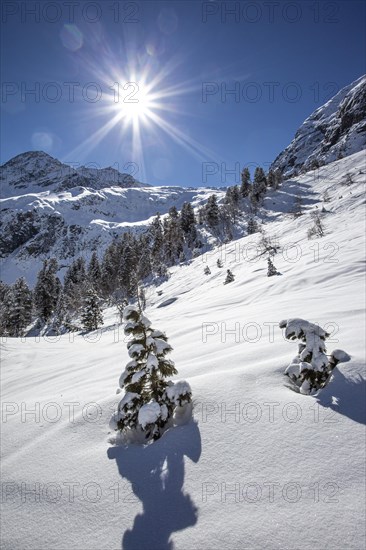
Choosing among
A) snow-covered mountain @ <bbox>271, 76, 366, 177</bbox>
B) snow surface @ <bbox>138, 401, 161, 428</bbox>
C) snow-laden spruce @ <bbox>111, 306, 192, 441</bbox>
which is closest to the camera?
snow surface @ <bbox>138, 401, 161, 428</bbox>

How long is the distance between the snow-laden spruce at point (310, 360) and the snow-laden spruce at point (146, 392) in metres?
1.47

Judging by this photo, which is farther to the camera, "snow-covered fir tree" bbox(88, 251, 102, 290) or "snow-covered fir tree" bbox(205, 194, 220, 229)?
"snow-covered fir tree" bbox(205, 194, 220, 229)

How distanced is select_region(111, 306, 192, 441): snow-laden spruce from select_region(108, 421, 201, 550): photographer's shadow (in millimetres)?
208

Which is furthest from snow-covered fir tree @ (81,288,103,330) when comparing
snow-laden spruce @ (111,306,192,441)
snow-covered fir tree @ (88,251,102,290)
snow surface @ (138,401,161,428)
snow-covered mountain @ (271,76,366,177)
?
snow-covered mountain @ (271,76,366,177)

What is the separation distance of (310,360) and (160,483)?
7.60ft

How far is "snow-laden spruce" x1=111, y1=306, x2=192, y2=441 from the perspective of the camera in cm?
323

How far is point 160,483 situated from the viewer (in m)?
2.63

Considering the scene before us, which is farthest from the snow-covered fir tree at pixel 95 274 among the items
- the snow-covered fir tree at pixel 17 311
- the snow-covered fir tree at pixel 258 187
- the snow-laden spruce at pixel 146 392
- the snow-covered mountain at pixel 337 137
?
the snow-covered mountain at pixel 337 137

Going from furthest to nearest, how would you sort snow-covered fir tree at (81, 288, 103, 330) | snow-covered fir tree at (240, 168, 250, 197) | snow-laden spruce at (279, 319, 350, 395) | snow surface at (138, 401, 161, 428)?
snow-covered fir tree at (240, 168, 250, 197)
snow-covered fir tree at (81, 288, 103, 330)
snow-laden spruce at (279, 319, 350, 395)
snow surface at (138, 401, 161, 428)

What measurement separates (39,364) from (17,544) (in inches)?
378

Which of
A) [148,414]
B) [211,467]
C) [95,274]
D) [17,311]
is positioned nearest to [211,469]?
[211,467]

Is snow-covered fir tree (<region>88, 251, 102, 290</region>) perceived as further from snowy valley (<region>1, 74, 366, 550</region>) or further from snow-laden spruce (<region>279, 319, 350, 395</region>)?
snow-laden spruce (<region>279, 319, 350, 395</region>)

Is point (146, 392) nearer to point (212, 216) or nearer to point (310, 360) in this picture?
point (310, 360)

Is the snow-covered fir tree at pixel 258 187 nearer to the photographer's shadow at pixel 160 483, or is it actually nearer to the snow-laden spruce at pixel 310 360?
the snow-laden spruce at pixel 310 360
